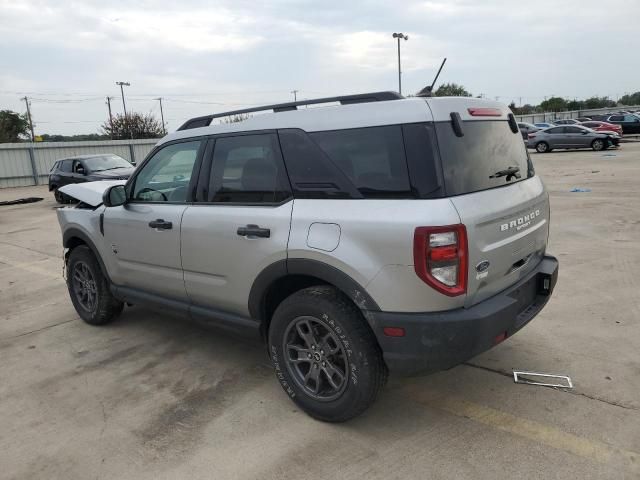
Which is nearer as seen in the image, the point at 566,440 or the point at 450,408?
the point at 566,440

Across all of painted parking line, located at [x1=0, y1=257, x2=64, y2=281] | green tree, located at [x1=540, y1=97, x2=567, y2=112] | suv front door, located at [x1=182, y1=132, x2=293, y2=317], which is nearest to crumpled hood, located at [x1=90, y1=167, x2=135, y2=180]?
painted parking line, located at [x1=0, y1=257, x2=64, y2=281]

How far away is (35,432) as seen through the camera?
3.14 metres

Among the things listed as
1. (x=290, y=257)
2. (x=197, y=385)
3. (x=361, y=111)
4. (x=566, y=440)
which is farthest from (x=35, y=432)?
(x=566, y=440)

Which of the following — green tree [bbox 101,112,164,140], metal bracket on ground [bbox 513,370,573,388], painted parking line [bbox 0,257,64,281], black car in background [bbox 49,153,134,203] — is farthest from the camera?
green tree [bbox 101,112,164,140]

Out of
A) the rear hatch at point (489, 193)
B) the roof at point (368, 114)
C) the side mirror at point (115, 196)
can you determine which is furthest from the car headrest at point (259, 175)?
the side mirror at point (115, 196)

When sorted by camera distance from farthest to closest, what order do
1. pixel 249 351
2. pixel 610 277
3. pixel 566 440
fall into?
pixel 610 277
pixel 249 351
pixel 566 440

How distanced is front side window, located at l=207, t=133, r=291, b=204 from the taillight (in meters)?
0.97

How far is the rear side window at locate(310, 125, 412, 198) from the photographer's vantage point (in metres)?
2.64

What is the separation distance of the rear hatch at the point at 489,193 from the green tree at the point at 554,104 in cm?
8735

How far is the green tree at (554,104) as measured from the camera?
267 ft

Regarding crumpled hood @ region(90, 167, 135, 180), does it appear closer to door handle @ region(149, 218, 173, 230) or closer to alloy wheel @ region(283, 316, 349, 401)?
door handle @ region(149, 218, 173, 230)

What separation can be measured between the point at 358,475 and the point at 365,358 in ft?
1.92

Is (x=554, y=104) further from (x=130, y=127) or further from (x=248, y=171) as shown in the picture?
(x=248, y=171)

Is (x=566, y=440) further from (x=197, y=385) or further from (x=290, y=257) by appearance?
(x=197, y=385)
